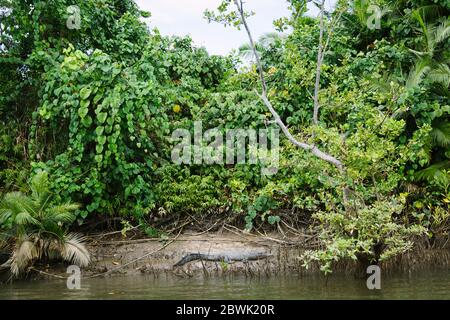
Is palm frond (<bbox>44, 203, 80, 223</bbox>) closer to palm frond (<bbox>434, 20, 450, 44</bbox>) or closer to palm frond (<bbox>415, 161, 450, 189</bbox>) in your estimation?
palm frond (<bbox>415, 161, 450, 189</bbox>)

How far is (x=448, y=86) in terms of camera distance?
10953 mm

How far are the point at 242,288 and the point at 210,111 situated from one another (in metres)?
4.48

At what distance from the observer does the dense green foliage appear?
9.66 meters

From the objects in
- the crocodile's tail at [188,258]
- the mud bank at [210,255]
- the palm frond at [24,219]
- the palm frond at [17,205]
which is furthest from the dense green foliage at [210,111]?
the crocodile's tail at [188,258]

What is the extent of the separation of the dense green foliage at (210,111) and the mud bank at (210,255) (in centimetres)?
39

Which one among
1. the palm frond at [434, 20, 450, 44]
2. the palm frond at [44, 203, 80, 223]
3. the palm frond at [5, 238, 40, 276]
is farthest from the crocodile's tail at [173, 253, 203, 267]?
the palm frond at [434, 20, 450, 44]

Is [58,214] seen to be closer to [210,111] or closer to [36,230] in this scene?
[36,230]

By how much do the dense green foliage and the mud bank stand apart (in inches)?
15.5

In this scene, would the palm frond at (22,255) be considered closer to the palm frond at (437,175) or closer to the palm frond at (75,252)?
the palm frond at (75,252)

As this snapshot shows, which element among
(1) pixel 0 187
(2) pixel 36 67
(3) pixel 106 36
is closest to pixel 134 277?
(1) pixel 0 187

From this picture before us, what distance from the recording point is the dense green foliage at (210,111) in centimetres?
966
